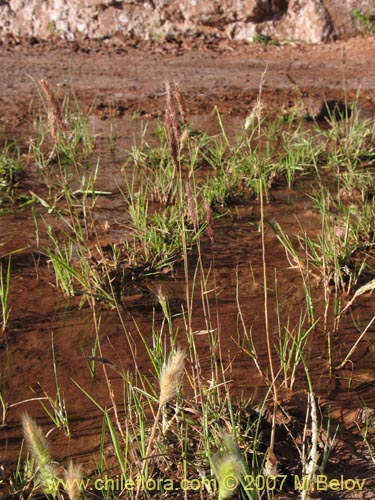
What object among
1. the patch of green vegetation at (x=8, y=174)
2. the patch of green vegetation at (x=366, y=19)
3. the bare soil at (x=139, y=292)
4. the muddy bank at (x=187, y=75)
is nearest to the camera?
the bare soil at (x=139, y=292)

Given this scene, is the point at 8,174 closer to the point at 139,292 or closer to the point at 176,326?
the point at 139,292

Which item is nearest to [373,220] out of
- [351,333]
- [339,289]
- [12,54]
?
[339,289]

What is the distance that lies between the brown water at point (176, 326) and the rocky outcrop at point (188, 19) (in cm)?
436

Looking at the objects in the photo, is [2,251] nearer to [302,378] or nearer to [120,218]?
[120,218]

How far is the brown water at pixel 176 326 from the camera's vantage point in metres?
2.00

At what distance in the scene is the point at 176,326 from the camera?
8.15 feet

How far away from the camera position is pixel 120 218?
3.32m

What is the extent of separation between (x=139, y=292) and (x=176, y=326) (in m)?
0.29

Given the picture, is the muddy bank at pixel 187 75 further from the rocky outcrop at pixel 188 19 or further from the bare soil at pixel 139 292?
the rocky outcrop at pixel 188 19

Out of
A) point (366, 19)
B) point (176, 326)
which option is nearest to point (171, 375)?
point (176, 326)

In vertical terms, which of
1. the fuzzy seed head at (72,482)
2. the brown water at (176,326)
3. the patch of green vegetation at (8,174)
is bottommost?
the brown water at (176,326)

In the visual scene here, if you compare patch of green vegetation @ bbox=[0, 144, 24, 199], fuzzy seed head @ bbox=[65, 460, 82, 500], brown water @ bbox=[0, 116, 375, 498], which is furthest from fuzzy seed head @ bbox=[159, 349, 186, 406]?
patch of green vegetation @ bbox=[0, 144, 24, 199]

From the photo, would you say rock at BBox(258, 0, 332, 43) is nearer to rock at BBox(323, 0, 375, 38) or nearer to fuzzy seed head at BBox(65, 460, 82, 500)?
rock at BBox(323, 0, 375, 38)

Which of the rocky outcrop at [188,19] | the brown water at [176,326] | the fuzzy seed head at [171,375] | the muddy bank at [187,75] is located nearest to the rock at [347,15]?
the rocky outcrop at [188,19]
